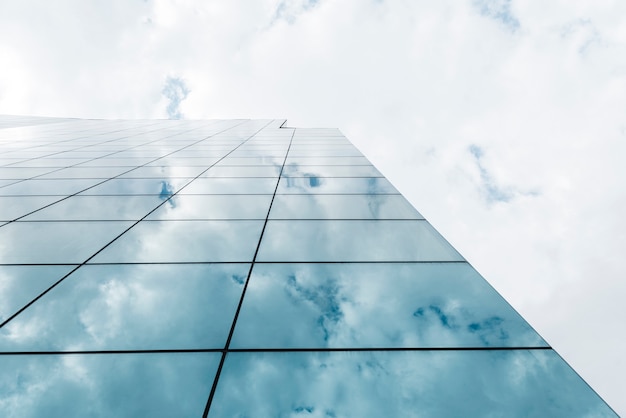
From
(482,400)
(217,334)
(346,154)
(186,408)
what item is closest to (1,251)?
(217,334)

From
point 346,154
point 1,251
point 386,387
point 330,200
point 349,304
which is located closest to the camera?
point 386,387

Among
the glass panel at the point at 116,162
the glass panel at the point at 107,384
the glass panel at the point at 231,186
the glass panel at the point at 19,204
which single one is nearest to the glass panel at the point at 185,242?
the glass panel at the point at 107,384

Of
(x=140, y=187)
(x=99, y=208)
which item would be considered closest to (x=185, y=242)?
(x=99, y=208)

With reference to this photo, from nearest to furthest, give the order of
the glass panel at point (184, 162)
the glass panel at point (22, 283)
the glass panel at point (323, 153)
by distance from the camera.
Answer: the glass panel at point (22, 283) < the glass panel at point (184, 162) < the glass panel at point (323, 153)

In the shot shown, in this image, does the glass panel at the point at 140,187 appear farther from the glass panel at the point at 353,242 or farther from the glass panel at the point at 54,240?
the glass panel at the point at 353,242

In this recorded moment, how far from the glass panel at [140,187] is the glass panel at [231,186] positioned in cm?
34

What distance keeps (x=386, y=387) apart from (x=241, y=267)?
2.28 m

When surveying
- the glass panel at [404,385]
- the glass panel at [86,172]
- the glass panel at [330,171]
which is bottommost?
the glass panel at [404,385]

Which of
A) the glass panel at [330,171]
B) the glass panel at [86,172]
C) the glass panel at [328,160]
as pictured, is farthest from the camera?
the glass panel at [328,160]

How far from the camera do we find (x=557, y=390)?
2699 mm

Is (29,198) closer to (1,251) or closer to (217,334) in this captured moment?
(1,251)

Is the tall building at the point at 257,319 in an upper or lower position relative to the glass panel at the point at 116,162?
lower

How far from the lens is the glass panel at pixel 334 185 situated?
7031 mm

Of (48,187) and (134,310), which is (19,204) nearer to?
(48,187)
